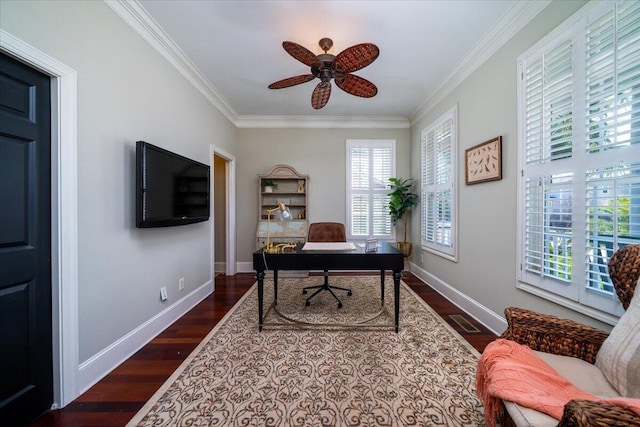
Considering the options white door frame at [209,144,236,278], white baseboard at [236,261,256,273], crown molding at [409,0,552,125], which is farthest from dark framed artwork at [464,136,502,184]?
white baseboard at [236,261,256,273]

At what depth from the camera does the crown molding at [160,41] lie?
196 centimetres

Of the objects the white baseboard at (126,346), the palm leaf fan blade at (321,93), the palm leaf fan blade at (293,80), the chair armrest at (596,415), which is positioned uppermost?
the palm leaf fan blade at (293,80)

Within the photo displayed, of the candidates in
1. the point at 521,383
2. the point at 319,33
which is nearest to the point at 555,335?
the point at 521,383

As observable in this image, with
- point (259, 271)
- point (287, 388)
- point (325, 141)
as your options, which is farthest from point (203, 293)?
point (325, 141)

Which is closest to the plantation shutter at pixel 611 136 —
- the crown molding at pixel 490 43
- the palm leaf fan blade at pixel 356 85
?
the crown molding at pixel 490 43

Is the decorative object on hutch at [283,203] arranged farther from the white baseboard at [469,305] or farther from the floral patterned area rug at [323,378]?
the white baseboard at [469,305]

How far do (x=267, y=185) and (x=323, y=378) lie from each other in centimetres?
340

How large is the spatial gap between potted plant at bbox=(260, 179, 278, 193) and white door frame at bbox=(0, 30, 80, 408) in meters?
2.98

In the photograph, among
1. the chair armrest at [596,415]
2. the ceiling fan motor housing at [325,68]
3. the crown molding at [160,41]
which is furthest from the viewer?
the ceiling fan motor housing at [325,68]

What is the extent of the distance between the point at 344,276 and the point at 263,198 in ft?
6.72

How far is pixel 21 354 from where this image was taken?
135 cm

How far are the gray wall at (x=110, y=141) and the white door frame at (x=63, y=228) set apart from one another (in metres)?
0.07

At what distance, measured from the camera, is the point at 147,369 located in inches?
73.0

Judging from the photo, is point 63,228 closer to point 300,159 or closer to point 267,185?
point 267,185
